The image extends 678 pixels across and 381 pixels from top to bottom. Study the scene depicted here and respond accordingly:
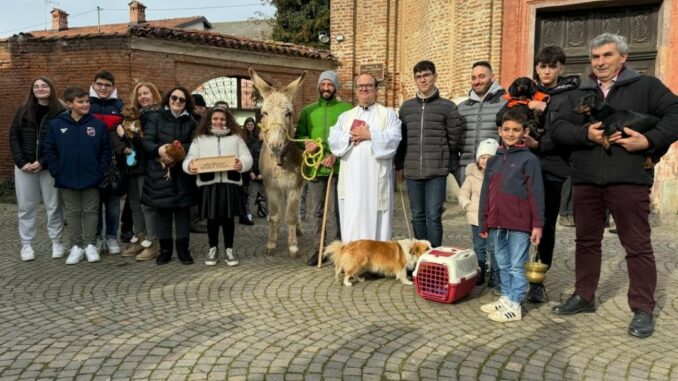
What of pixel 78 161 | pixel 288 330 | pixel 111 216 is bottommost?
pixel 288 330

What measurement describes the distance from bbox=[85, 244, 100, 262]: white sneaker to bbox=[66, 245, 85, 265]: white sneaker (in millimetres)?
74

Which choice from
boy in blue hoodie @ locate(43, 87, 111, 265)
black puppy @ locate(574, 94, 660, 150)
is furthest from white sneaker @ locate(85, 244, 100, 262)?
black puppy @ locate(574, 94, 660, 150)

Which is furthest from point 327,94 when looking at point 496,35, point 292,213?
point 496,35

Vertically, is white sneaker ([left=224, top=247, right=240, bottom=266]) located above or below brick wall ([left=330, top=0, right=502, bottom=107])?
below

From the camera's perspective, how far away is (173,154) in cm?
573

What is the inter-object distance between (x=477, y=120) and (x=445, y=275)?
1.68 m

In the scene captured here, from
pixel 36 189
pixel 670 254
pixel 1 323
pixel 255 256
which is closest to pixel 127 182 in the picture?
pixel 36 189

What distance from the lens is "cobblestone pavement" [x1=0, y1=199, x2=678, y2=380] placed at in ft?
11.1

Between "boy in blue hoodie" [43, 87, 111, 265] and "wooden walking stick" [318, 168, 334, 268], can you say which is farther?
"wooden walking stick" [318, 168, 334, 268]

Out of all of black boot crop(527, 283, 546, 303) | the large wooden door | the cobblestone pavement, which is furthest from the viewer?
the large wooden door

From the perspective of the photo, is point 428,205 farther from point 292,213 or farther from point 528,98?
point 292,213

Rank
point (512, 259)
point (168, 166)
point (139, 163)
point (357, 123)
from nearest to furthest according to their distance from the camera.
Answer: point (512, 259), point (357, 123), point (168, 166), point (139, 163)

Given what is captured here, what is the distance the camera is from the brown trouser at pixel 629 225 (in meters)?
3.93

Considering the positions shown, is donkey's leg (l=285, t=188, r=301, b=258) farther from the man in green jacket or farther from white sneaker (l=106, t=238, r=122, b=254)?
white sneaker (l=106, t=238, r=122, b=254)
